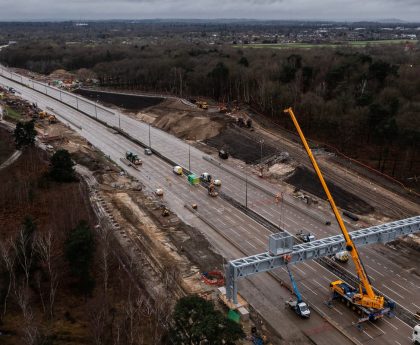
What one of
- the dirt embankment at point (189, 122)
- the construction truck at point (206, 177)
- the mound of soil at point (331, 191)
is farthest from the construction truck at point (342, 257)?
the dirt embankment at point (189, 122)

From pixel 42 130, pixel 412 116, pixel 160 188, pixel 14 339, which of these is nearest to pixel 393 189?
pixel 412 116

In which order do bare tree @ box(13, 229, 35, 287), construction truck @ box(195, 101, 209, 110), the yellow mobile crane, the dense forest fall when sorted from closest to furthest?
the yellow mobile crane, bare tree @ box(13, 229, 35, 287), the dense forest, construction truck @ box(195, 101, 209, 110)

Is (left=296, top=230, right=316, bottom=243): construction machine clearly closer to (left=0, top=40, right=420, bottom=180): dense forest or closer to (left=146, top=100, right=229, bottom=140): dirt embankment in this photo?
(left=0, top=40, right=420, bottom=180): dense forest

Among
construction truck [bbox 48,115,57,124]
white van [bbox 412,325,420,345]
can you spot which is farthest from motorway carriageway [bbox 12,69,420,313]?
construction truck [bbox 48,115,57,124]

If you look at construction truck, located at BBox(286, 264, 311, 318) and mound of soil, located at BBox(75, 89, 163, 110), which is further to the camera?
mound of soil, located at BBox(75, 89, 163, 110)

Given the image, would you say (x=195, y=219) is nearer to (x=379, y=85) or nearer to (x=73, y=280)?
(x=73, y=280)

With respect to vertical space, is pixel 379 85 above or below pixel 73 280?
above
